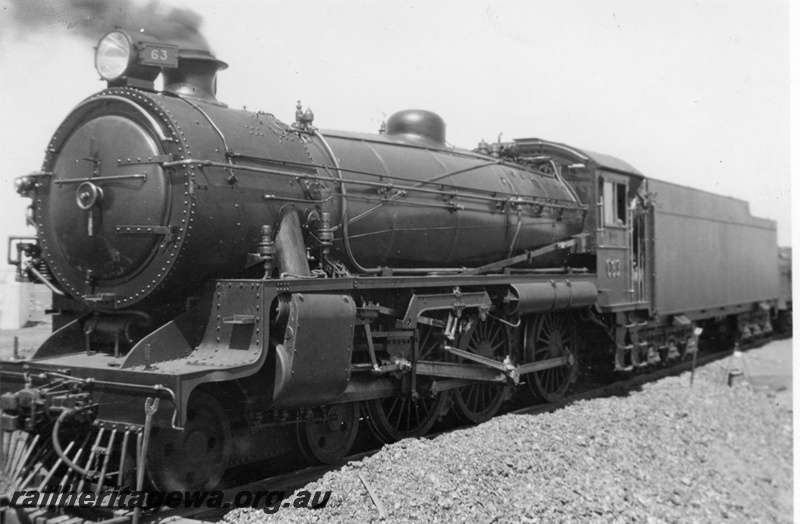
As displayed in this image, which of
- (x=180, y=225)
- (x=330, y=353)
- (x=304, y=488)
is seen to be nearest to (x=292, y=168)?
(x=180, y=225)

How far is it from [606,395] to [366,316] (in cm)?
545

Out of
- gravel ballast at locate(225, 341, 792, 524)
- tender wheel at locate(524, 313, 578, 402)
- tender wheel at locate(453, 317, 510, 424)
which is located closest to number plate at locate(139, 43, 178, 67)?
gravel ballast at locate(225, 341, 792, 524)

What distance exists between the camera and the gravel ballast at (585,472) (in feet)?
17.7

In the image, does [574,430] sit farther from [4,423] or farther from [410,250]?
[4,423]

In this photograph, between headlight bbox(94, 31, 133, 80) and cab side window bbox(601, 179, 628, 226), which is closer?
headlight bbox(94, 31, 133, 80)

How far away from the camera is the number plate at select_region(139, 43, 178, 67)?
19.0 ft

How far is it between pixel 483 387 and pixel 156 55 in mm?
5340

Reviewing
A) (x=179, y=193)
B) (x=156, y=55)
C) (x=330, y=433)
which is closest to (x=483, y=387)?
(x=330, y=433)

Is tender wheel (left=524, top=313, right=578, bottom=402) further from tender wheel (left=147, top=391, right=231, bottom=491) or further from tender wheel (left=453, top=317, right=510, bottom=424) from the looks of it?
tender wheel (left=147, top=391, right=231, bottom=491)

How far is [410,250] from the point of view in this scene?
7.64 metres

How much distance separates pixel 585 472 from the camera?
670cm

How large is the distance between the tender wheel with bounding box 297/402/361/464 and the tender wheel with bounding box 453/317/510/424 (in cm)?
177

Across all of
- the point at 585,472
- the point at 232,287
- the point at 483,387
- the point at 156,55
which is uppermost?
the point at 156,55

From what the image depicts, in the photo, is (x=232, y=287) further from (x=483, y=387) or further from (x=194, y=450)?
(x=483, y=387)
